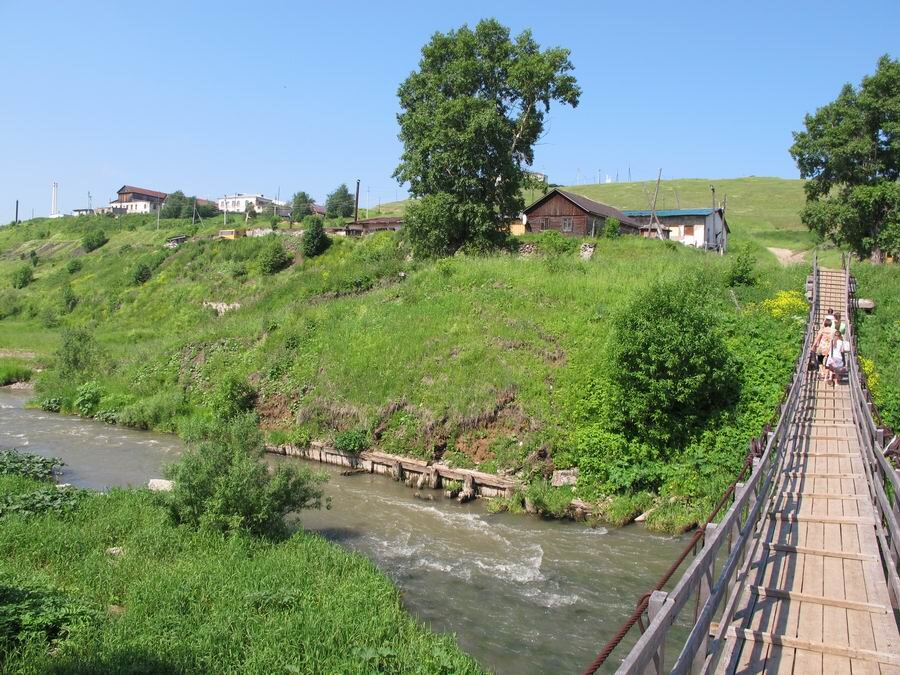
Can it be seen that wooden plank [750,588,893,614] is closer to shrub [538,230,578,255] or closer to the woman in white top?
the woman in white top

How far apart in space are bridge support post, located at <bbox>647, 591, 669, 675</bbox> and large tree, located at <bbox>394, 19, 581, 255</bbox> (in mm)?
35606

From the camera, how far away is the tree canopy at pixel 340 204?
314 ft

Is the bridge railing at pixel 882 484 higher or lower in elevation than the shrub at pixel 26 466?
higher

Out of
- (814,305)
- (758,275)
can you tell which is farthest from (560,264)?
(814,305)

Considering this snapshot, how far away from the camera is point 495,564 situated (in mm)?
14672

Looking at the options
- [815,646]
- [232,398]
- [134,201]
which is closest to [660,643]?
[815,646]

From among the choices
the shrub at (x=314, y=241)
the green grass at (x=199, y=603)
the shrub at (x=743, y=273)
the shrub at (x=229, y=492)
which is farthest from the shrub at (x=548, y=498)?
the shrub at (x=314, y=241)

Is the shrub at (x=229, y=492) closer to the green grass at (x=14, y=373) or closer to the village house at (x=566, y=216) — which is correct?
the green grass at (x=14, y=373)

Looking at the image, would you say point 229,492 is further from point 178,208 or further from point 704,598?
point 178,208

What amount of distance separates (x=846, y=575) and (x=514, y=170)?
35253 mm

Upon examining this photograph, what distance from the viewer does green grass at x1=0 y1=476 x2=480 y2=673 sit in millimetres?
8703

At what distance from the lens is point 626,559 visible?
15.1 metres

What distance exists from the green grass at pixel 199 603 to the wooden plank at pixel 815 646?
14.1 ft

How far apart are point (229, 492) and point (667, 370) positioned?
483 inches
